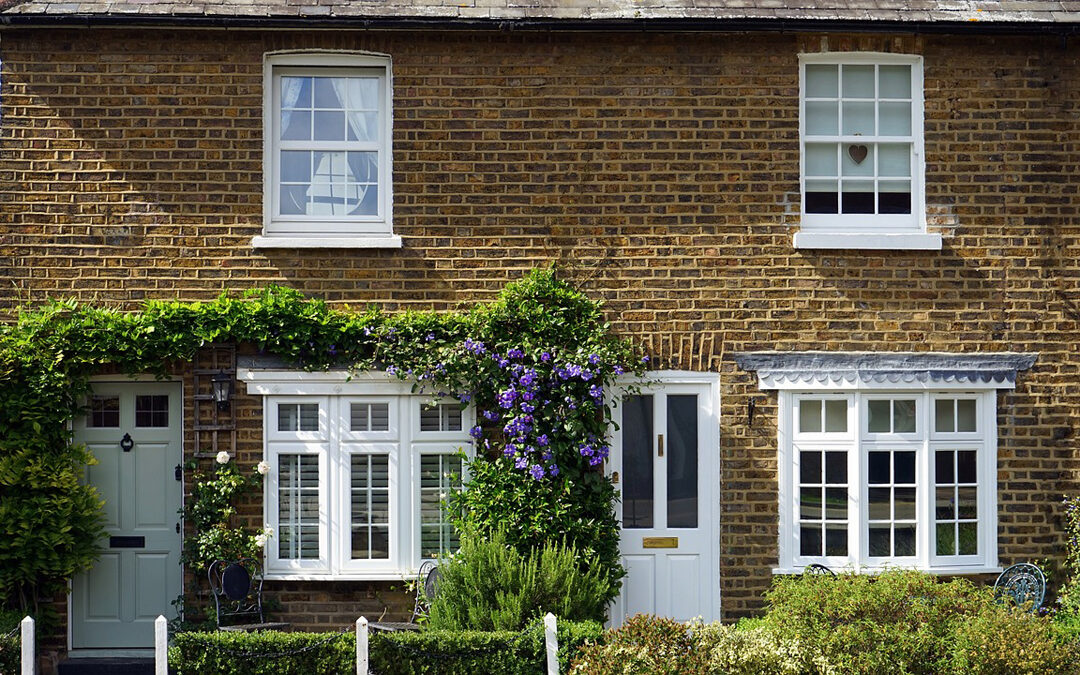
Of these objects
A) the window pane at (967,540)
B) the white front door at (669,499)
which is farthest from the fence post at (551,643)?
the window pane at (967,540)

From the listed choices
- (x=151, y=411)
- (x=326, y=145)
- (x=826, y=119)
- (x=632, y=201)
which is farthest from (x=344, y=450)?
(x=826, y=119)

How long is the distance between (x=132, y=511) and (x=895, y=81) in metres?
7.79

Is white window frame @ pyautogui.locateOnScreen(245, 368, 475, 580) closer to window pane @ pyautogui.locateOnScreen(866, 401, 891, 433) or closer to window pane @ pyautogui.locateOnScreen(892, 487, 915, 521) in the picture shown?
window pane @ pyautogui.locateOnScreen(866, 401, 891, 433)

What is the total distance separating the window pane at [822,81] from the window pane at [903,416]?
282 centimetres

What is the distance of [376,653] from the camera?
28.0 ft

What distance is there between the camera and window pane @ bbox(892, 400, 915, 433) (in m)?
10.2

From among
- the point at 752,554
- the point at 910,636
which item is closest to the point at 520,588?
the point at 752,554

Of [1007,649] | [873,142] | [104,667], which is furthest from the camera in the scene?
[873,142]

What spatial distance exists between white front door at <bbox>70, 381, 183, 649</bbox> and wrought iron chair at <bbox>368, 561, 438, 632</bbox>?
6.80 feet

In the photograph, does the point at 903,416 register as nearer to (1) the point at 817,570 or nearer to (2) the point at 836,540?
(2) the point at 836,540

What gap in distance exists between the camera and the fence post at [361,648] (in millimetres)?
8281

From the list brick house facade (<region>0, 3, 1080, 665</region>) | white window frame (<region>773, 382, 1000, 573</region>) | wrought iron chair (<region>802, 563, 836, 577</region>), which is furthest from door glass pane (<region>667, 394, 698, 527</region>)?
wrought iron chair (<region>802, 563, 836, 577</region>)

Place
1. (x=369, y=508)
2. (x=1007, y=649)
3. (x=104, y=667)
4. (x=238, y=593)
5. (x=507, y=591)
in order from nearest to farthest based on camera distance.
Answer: (x=1007, y=649) → (x=507, y=591) → (x=238, y=593) → (x=104, y=667) → (x=369, y=508)

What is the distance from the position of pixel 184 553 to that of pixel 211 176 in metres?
3.24
